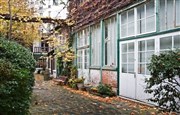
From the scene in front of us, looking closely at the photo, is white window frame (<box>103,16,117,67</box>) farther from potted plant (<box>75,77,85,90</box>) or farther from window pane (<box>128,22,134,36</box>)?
potted plant (<box>75,77,85,90</box>)

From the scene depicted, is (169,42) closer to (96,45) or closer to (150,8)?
(150,8)

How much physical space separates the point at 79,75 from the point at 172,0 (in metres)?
12.6

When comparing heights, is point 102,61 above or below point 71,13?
below

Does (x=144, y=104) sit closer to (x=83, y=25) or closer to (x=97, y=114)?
(x=97, y=114)

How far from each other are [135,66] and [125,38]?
179cm

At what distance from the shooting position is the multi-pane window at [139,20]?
1188 centimetres

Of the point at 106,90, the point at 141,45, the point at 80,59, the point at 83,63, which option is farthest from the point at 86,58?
the point at 141,45

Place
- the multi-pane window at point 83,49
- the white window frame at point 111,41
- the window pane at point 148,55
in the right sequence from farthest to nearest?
the multi-pane window at point 83,49, the white window frame at point 111,41, the window pane at point 148,55

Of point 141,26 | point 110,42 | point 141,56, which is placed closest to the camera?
point 141,56

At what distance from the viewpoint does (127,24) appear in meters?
14.0

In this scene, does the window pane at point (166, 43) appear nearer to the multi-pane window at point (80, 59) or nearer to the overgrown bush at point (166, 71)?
the overgrown bush at point (166, 71)

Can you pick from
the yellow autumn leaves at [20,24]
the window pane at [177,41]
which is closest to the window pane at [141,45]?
the window pane at [177,41]

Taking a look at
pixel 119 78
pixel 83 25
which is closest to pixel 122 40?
pixel 119 78

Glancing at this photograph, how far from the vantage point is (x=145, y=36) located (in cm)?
1202
